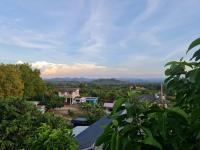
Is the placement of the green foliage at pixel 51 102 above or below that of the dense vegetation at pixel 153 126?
below

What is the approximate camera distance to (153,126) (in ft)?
5.52

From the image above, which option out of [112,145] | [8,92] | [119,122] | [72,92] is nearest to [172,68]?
[119,122]

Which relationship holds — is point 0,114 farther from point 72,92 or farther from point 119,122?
point 72,92

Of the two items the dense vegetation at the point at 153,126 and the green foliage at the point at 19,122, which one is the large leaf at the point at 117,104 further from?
the green foliage at the point at 19,122

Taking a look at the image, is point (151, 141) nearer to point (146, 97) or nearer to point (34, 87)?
point (146, 97)

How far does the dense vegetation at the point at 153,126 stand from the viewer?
161 cm

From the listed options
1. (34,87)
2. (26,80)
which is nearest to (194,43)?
(26,80)

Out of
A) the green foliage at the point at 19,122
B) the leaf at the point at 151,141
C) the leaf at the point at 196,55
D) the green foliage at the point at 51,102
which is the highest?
the leaf at the point at 196,55

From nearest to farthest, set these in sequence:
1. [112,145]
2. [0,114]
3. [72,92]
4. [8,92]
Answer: [112,145] < [0,114] < [8,92] < [72,92]

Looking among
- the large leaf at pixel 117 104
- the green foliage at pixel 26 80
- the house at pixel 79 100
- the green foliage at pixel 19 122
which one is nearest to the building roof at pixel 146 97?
the large leaf at pixel 117 104

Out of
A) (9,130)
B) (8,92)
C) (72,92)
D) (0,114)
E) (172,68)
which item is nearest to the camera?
(172,68)

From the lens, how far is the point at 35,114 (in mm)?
15703

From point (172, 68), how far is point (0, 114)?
14.2 meters

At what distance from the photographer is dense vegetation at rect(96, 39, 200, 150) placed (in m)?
1.61
